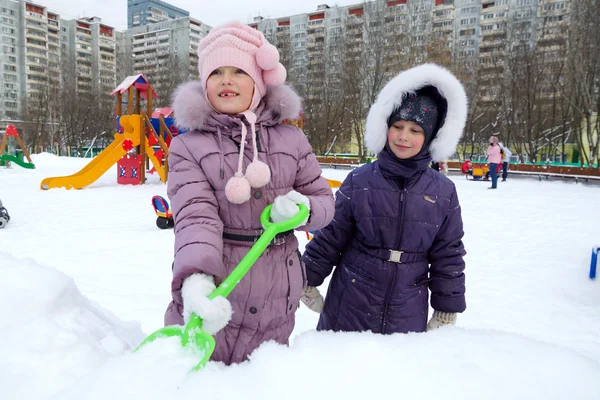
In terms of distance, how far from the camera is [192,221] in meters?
Answer: 1.28

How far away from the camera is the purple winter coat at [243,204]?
1394 mm

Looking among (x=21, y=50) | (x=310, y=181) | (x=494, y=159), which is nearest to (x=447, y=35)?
(x=494, y=159)

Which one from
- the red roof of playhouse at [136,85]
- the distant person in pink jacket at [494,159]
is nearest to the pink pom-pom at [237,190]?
the red roof of playhouse at [136,85]

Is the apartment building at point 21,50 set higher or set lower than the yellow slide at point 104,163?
higher

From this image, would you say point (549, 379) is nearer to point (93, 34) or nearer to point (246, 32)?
point (246, 32)

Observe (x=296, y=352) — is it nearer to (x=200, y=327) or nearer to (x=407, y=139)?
(x=200, y=327)

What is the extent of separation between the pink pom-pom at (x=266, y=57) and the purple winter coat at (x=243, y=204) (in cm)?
14

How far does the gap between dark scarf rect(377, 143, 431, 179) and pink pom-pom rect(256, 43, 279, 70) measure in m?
0.65

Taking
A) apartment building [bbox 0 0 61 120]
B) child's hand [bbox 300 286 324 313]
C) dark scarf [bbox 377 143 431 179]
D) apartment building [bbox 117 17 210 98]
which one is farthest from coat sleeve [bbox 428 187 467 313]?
apartment building [bbox 0 0 61 120]

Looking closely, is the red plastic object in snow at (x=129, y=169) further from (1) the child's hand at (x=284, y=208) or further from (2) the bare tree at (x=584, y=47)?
(2) the bare tree at (x=584, y=47)

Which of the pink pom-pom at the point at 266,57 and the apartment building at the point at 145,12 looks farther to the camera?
the apartment building at the point at 145,12

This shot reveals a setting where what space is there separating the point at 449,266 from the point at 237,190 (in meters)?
1.05

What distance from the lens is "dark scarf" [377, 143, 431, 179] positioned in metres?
1.79

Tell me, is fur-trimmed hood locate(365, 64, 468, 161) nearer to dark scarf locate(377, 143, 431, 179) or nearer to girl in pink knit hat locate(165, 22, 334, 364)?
dark scarf locate(377, 143, 431, 179)
